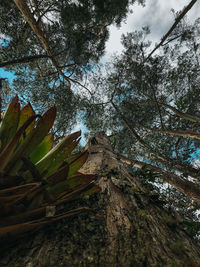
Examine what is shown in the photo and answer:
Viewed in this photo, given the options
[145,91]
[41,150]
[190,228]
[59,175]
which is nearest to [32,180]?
[59,175]

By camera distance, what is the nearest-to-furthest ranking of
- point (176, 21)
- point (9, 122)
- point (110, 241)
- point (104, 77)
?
point (110, 241)
point (9, 122)
point (176, 21)
point (104, 77)

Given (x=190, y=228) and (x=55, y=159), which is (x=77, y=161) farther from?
(x=190, y=228)

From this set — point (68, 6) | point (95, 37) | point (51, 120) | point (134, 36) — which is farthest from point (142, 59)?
point (51, 120)

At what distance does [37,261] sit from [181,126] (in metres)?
6.53

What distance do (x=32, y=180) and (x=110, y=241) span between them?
0.38 meters

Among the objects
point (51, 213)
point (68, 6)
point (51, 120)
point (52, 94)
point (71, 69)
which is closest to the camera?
point (51, 213)

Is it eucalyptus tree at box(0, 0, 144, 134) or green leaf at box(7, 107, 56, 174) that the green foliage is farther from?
eucalyptus tree at box(0, 0, 144, 134)

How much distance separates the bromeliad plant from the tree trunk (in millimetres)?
46

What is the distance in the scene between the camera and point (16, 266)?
409 millimetres

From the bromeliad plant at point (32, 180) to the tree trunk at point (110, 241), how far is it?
5cm

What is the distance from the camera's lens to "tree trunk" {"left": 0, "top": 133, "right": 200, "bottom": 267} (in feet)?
1.42

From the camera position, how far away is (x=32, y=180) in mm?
658

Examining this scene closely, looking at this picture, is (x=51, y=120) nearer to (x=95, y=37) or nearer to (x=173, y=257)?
(x=173, y=257)

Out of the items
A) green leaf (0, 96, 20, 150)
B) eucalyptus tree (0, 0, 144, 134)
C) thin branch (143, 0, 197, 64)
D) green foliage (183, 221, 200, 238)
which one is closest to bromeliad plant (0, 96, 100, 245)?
green leaf (0, 96, 20, 150)
